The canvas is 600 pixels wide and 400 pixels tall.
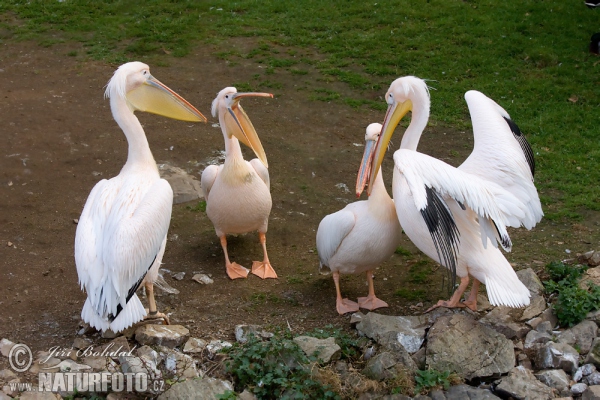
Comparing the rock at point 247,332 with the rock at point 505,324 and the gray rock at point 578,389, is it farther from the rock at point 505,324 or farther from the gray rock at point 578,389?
the gray rock at point 578,389

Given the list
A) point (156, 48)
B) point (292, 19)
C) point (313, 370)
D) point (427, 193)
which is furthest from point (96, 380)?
point (292, 19)

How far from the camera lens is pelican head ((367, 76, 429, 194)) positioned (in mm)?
5629

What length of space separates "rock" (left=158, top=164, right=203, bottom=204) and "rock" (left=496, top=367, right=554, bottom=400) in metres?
3.97

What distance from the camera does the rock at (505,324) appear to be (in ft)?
16.1

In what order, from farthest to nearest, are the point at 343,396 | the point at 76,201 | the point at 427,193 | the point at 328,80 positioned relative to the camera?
the point at 328,80 < the point at 76,201 < the point at 427,193 < the point at 343,396

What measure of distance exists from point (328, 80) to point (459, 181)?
219 inches

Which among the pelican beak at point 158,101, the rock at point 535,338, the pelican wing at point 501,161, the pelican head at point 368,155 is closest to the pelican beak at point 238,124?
the pelican beak at point 158,101

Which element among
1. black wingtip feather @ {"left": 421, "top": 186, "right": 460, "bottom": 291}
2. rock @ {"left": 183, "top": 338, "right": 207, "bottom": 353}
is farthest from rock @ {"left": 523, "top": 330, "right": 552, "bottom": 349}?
rock @ {"left": 183, "top": 338, "right": 207, "bottom": 353}

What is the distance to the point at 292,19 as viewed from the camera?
11773 mm

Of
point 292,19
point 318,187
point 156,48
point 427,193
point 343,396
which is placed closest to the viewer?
point 343,396

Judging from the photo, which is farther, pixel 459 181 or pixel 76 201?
pixel 76 201

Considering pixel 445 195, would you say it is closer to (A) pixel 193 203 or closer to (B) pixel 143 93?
(B) pixel 143 93

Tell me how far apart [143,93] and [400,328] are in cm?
286

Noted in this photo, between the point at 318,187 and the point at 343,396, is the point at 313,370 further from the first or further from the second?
the point at 318,187
